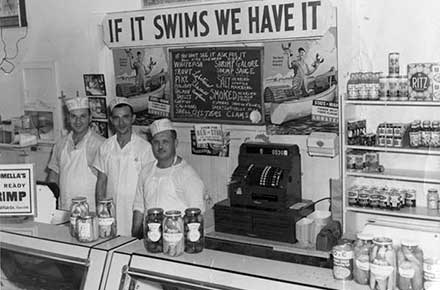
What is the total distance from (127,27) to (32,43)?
62 centimetres

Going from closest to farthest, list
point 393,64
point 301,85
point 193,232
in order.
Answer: point 193,232, point 393,64, point 301,85

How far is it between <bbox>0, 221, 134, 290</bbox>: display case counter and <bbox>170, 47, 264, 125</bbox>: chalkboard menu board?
6.30 feet

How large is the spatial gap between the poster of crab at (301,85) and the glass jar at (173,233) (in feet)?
6.37

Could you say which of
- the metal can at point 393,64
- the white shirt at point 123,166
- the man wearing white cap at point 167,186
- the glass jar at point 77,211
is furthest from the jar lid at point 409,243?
the white shirt at point 123,166

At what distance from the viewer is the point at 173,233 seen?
143 centimetres

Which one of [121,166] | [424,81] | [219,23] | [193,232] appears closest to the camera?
[193,232]

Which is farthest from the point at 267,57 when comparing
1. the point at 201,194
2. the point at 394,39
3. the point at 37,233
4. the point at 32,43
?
the point at 37,233

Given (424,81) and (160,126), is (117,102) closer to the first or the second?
(160,126)

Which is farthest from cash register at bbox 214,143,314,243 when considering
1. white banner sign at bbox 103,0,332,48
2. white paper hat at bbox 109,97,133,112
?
white paper hat at bbox 109,97,133,112

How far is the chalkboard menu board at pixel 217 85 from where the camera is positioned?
3455 mm

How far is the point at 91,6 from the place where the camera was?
11.9 feet

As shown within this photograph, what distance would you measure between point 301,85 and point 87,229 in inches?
79.4

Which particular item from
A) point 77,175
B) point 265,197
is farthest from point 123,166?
point 265,197

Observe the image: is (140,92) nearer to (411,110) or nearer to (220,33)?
(220,33)
